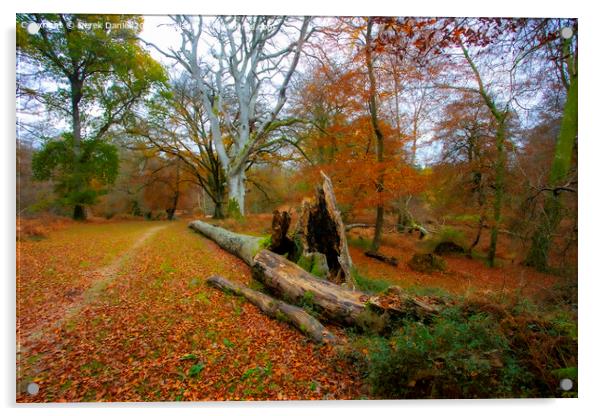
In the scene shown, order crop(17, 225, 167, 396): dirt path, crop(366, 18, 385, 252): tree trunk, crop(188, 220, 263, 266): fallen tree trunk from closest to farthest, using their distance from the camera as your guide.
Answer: crop(17, 225, 167, 396): dirt path, crop(188, 220, 263, 266): fallen tree trunk, crop(366, 18, 385, 252): tree trunk

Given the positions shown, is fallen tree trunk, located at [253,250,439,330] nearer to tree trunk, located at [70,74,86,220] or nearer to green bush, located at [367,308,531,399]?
green bush, located at [367,308,531,399]

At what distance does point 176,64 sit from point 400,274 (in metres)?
4.79

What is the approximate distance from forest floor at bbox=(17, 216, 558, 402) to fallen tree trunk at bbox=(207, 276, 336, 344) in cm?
8

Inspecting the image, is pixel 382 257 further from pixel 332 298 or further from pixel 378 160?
pixel 332 298

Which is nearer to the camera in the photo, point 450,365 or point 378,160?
point 450,365

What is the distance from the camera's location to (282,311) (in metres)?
3.01

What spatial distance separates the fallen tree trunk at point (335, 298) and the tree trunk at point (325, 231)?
0.60m

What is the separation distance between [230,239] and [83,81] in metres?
3.00

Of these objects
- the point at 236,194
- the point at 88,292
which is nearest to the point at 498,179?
the point at 236,194

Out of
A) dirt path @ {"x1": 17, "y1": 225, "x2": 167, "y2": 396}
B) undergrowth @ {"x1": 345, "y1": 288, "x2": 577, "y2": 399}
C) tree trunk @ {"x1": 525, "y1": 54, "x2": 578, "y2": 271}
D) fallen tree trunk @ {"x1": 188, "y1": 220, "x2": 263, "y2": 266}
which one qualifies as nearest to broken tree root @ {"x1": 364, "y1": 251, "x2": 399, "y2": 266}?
tree trunk @ {"x1": 525, "y1": 54, "x2": 578, "y2": 271}

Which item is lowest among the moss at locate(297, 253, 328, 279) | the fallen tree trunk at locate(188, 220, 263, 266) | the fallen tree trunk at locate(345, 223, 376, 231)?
the moss at locate(297, 253, 328, 279)

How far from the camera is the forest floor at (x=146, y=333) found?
222 cm

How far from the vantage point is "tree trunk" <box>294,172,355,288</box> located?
13.8 ft

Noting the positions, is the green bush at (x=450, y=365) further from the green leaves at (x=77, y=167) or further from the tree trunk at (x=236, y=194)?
the green leaves at (x=77, y=167)
